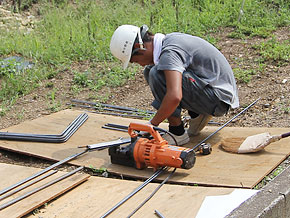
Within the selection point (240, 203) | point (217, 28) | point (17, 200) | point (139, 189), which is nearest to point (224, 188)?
point (240, 203)

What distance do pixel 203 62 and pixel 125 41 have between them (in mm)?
753

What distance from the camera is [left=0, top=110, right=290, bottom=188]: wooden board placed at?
11.1ft

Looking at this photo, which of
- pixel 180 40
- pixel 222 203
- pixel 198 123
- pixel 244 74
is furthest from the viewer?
pixel 244 74

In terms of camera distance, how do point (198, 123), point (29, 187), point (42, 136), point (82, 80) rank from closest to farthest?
point (29, 187), point (198, 123), point (42, 136), point (82, 80)

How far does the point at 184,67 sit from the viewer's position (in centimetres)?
372

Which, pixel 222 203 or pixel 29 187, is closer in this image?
pixel 222 203

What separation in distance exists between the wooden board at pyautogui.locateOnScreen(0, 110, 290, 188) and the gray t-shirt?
54cm

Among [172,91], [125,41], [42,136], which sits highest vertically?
[125,41]

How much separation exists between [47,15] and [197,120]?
6.28m

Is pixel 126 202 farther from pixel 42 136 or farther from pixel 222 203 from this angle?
pixel 42 136

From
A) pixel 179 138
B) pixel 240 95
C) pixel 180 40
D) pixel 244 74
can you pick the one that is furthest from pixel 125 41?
pixel 244 74

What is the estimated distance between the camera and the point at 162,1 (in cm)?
894

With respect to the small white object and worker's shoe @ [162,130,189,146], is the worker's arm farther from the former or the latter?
the small white object

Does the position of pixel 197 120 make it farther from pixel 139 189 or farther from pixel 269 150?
pixel 139 189
